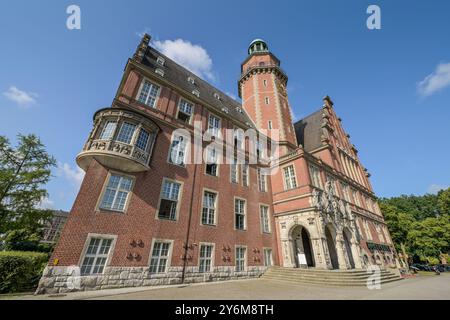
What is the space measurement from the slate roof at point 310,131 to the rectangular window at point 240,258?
18025 mm

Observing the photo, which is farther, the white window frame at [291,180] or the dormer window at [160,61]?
the dormer window at [160,61]

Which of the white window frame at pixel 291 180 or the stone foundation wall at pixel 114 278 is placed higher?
the white window frame at pixel 291 180

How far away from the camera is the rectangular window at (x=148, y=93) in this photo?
1620 centimetres

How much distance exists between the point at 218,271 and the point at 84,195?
10897 mm

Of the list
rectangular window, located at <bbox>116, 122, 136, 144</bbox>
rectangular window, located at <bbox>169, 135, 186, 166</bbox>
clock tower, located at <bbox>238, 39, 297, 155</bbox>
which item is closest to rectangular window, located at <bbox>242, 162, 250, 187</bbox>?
clock tower, located at <bbox>238, 39, 297, 155</bbox>

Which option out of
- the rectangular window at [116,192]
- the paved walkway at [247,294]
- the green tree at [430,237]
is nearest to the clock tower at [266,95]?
the paved walkway at [247,294]

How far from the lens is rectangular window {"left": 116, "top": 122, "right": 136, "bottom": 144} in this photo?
12.9 metres

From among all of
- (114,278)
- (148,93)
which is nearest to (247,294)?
(114,278)

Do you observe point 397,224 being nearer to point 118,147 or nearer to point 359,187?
point 359,187

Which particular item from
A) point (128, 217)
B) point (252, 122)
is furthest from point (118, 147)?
point (252, 122)

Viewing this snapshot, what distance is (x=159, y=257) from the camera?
12.5m

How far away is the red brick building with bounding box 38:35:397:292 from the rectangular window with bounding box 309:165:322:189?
0.19 meters

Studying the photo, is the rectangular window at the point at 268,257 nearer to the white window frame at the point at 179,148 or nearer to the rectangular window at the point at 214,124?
the white window frame at the point at 179,148

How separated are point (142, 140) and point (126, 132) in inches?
47.0
